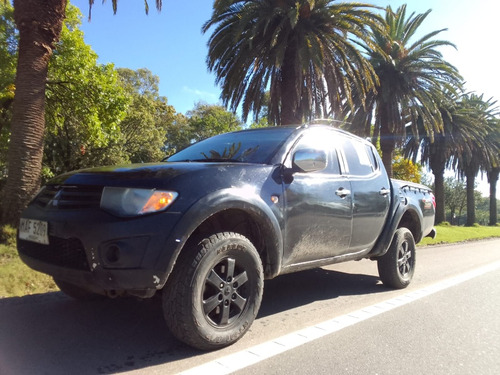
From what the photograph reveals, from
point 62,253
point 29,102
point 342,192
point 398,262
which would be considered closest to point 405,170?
point 398,262

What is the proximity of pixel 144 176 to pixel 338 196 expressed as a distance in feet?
7.02

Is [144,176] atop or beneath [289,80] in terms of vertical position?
beneath

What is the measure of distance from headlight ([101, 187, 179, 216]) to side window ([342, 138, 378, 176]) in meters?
2.60

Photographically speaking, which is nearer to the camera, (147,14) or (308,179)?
(308,179)

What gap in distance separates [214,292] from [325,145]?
2.24 m

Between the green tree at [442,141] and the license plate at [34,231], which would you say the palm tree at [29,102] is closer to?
the license plate at [34,231]

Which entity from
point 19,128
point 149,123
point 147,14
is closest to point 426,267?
point 19,128

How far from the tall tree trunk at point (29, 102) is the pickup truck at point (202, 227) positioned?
356 cm

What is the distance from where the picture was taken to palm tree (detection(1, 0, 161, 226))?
673 centimetres

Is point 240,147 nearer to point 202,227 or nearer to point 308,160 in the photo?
point 308,160

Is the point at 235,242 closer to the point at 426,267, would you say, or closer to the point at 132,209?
the point at 132,209

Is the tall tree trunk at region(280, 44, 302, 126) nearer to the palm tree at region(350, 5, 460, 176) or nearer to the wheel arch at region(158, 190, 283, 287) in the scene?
the palm tree at region(350, 5, 460, 176)

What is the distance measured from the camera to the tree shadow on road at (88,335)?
2.81 m

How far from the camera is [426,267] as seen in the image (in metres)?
7.85
